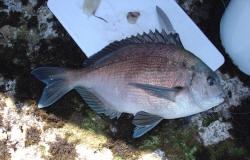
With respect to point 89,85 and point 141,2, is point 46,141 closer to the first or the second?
point 89,85

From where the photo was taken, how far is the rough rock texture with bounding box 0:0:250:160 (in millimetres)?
1983

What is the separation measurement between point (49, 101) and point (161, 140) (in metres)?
0.99

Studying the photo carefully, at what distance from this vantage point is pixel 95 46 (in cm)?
195

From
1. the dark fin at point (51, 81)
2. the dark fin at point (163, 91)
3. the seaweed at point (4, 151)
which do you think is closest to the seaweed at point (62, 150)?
the seaweed at point (4, 151)

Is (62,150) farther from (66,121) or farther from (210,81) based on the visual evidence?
(210,81)

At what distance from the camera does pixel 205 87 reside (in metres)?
1.53

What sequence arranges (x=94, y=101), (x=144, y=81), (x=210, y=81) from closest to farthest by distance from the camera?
(x=210, y=81)
(x=144, y=81)
(x=94, y=101)

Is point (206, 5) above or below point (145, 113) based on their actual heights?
above

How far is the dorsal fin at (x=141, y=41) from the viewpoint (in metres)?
1.64

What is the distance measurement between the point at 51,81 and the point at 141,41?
0.71 metres

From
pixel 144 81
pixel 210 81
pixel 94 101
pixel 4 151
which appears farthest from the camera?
pixel 4 151

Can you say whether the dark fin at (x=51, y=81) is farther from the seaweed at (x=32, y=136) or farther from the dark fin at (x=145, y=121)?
the dark fin at (x=145, y=121)

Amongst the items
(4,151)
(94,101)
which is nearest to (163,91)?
(94,101)

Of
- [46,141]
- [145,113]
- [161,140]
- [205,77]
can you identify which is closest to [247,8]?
[205,77]
